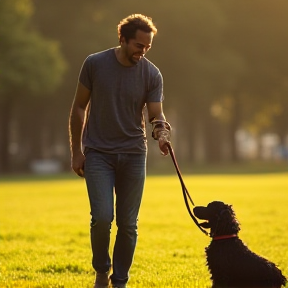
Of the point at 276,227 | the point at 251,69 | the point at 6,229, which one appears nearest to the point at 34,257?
the point at 6,229

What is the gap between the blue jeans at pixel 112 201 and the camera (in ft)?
23.2

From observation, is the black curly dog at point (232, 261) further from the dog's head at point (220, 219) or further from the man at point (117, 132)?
the man at point (117, 132)

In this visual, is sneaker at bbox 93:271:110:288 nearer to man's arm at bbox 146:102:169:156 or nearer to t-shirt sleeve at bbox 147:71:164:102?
man's arm at bbox 146:102:169:156

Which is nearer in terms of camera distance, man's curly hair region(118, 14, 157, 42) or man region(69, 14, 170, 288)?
man's curly hair region(118, 14, 157, 42)

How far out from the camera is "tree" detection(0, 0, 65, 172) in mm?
43656

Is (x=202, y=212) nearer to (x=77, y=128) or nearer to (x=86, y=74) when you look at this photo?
(x=77, y=128)

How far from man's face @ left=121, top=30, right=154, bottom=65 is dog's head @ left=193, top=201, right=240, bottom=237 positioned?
1.45m

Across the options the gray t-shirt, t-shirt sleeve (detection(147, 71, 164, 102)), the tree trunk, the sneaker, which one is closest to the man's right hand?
the gray t-shirt

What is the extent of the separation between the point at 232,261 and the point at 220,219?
0.38 m

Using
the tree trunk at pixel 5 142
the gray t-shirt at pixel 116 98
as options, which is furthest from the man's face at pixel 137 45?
the tree trunk at pixel 5 142

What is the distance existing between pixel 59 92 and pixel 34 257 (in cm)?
3873

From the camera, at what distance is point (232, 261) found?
6875 mm

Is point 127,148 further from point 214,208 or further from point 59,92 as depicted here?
point 59,92

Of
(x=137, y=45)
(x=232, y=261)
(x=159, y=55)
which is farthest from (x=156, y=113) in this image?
(x=159, y=55)
